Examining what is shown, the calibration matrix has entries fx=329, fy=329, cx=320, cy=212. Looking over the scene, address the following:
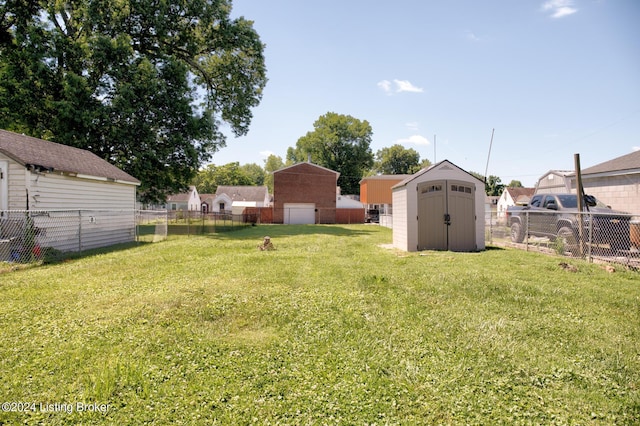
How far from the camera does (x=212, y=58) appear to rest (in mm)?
26422

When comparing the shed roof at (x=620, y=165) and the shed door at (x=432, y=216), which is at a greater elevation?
the shed roof at (x=620, y=165)

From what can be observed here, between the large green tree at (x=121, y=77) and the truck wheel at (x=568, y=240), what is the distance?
20.2 m

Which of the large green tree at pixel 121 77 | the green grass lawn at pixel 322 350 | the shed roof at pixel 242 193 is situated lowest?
the green grass lawn at pixel 322 350

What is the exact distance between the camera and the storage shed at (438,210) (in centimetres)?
1103

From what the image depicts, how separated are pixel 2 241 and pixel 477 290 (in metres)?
11.6

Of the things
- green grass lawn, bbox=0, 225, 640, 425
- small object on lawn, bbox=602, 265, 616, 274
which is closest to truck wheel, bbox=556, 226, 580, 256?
small object on lawn, bbox=602, 265, 616, 274

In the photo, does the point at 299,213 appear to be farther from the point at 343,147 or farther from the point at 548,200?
the point at 343,147

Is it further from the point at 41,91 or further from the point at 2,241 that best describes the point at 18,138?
the point at 41,91

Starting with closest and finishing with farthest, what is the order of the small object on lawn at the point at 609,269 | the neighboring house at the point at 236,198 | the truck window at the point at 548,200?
1. the small object on lawn at the point at 609,269
2. the truck window at the point at 548,200
3. the neighboring house at the point at 236,198

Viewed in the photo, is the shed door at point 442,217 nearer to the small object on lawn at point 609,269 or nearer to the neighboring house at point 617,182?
the small object on lawn at point 609,269

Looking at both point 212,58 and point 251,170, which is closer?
point 212,58

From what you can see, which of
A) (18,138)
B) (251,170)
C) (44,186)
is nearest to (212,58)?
(18,138)

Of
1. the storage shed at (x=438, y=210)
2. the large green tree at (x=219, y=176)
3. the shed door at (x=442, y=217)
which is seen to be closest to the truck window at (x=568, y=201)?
the storage shed at (x=438, y=210)

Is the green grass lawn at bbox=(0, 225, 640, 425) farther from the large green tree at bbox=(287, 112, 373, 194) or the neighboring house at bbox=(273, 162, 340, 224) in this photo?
the large green tree at bbox=(287, 112, 373, 194)
